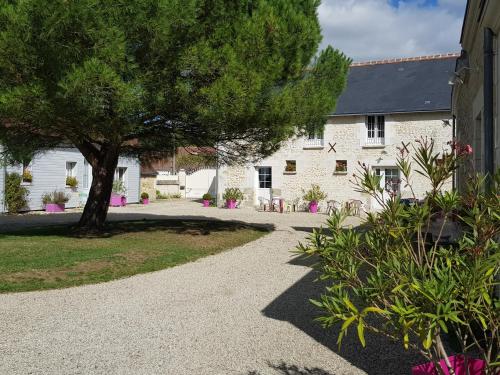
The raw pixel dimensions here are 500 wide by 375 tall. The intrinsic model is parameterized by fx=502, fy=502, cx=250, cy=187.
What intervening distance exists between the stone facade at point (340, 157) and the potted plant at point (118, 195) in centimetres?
503

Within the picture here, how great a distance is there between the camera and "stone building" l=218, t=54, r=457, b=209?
19.7 m

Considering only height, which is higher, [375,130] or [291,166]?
[375,130]

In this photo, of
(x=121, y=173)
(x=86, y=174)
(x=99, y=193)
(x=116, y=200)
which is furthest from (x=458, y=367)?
(x=121, y=173)

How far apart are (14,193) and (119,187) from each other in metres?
6.54

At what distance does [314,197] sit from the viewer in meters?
21.0

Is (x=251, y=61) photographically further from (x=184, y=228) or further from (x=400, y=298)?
(x=400, y=298)

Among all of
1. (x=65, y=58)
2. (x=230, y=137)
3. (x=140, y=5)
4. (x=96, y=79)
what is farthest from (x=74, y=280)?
(x=230, y=137)

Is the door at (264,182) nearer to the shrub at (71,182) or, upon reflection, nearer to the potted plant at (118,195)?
the potted plant at (118,195)

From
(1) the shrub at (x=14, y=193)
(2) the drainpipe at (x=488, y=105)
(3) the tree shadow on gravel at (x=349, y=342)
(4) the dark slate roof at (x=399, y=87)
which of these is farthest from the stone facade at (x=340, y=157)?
(2) the drainpipe at (x=488, y=105)

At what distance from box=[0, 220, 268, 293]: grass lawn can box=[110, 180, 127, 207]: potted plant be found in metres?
9.92

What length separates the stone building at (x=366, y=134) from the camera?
64.7 feet

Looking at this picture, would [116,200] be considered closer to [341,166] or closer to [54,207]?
[54,207]

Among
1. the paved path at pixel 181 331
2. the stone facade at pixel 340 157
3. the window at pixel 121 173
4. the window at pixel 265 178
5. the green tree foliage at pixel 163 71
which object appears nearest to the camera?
the paved path at pixel 181 331

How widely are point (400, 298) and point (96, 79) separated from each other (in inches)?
259
